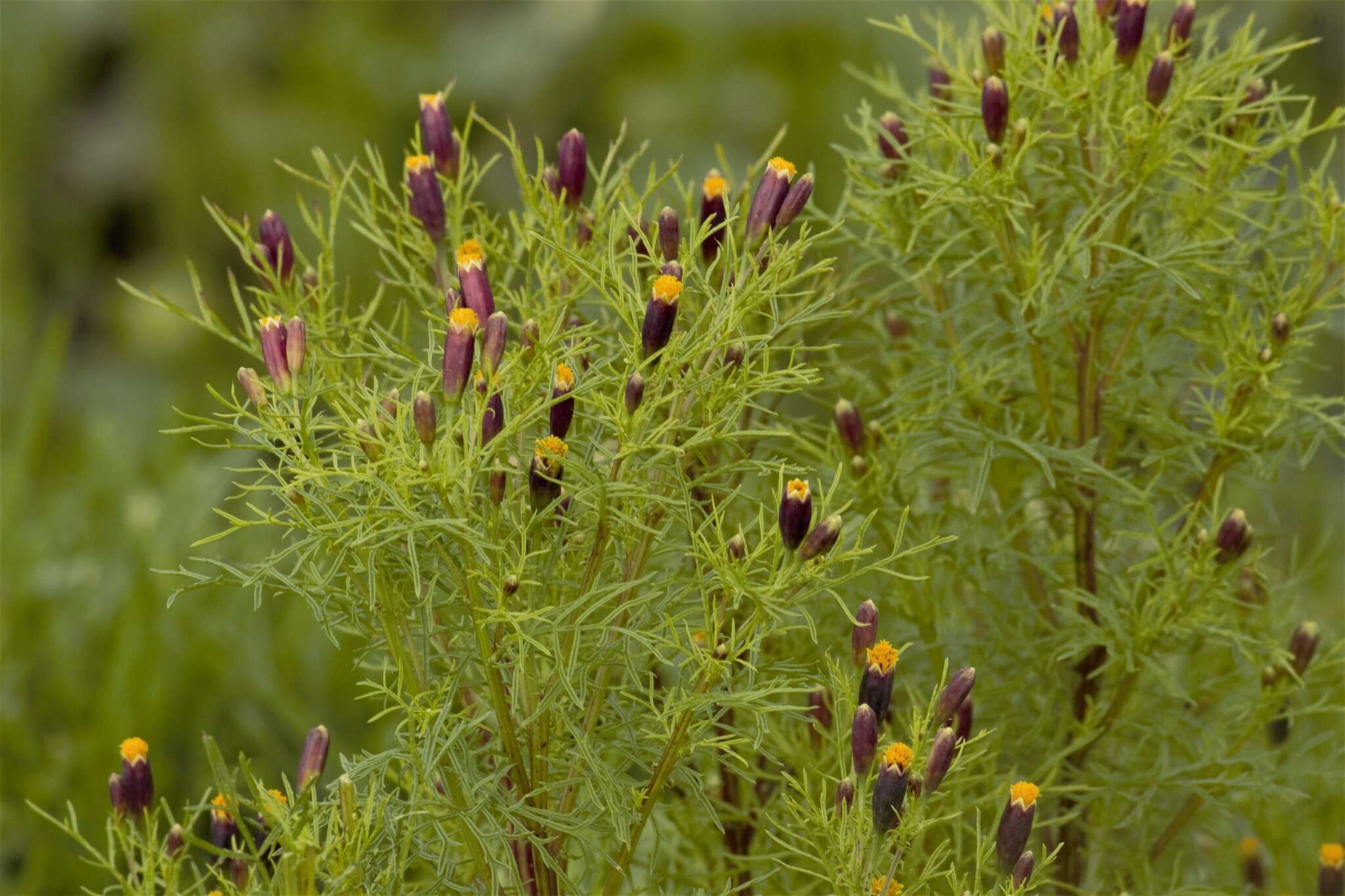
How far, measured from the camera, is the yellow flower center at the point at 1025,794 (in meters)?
0.69

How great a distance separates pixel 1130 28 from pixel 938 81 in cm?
15

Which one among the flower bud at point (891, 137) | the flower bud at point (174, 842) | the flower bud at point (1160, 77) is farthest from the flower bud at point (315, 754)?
the flower bud at point (1160, 77)

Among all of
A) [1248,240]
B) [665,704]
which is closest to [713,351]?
[665,704]

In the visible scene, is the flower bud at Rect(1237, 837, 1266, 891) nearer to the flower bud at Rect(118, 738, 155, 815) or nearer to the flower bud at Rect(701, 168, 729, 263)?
the flower bud at Rect(701, 168, 729, 263)

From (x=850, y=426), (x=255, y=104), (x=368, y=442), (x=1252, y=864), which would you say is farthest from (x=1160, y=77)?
(x=255, y=104)

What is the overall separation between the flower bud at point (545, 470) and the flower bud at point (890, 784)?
0.19 meters

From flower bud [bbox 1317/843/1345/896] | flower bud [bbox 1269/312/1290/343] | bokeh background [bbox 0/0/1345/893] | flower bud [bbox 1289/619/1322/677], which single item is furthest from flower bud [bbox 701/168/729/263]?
bokeh background [bbox 0/0/1345/893]

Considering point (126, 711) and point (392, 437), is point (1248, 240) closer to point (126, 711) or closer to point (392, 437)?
point (392, 437)

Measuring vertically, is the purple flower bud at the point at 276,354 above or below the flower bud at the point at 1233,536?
above

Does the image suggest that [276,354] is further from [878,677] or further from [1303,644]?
[1303,644]

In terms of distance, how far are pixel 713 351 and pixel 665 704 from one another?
0.16 m

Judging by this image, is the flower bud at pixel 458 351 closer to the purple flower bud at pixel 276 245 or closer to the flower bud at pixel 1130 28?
the purple flower bud at pixel 276 245

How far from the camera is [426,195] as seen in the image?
0.81m

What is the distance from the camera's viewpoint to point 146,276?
360cm
